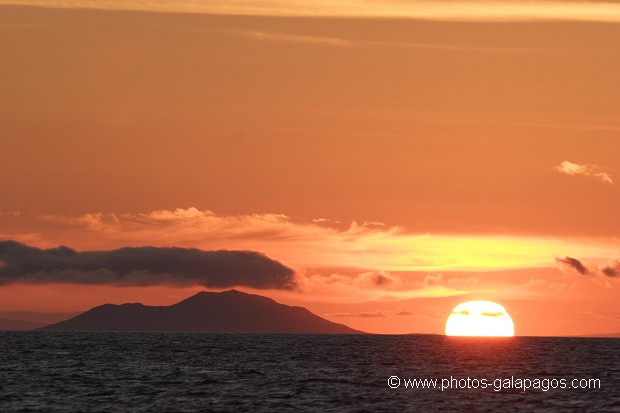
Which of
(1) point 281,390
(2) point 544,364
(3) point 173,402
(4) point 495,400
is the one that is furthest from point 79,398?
(2) point 544,364

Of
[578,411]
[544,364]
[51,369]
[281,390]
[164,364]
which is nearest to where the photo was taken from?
[578,411]

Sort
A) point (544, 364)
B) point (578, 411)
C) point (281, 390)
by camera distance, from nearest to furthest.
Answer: point (578, 411), point (281, 390), point (544, 364)

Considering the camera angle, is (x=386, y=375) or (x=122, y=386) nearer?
(x=122, y=386)

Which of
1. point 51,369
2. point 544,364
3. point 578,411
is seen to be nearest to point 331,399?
point 578,411

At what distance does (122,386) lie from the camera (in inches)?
4343

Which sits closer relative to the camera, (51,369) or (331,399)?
(331,399)

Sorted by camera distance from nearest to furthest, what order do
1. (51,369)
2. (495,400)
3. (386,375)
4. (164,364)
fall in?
(495,400), (386,375), (51,369), (164,364)

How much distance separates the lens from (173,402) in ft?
306

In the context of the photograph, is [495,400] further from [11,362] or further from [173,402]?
[11,362]

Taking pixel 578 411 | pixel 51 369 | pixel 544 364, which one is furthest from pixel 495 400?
pixel 544 364

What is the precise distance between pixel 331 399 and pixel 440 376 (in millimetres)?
36391

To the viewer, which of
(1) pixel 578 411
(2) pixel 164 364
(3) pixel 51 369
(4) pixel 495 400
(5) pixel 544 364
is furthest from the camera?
(5) pixel 544 364

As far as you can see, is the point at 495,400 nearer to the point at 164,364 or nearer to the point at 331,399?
the point at 331,399

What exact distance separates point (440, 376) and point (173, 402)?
4628 centimetres
